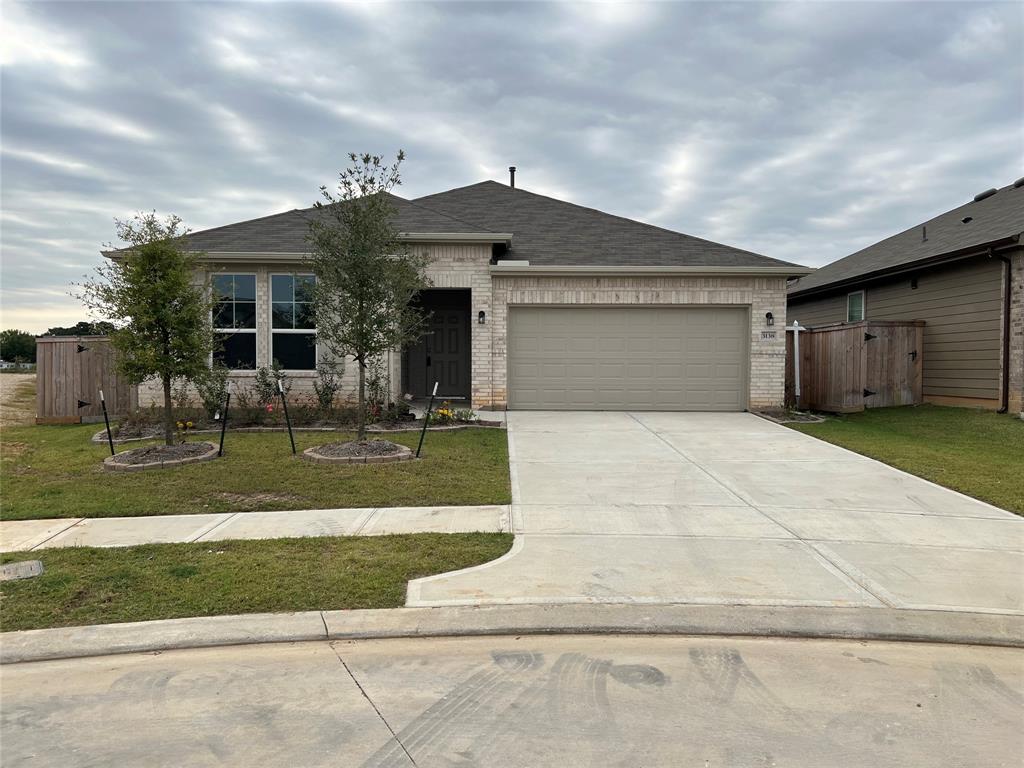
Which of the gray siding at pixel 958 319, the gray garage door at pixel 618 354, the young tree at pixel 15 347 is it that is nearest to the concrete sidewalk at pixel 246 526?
the gray garage door at pixel 618 354

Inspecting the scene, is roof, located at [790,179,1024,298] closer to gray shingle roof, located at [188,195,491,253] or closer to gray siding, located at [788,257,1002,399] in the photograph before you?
gray siding, located at [788,257,1002,399]

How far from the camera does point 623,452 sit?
989 centimetres

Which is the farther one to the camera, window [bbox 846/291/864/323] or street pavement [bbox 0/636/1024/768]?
window [bbox 846/291/864/323]

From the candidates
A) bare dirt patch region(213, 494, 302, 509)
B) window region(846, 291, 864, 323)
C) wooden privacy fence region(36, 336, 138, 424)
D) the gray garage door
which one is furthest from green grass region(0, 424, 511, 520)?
window region(846, 291, 864, 323)

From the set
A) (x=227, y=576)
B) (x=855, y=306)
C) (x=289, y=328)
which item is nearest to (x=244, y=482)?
(x=227, y=576)

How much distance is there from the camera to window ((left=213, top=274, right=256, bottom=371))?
13.7 m

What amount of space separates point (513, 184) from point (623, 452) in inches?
532

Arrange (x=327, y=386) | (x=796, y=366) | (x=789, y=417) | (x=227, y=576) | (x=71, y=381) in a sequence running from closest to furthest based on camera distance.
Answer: (x=227, y=576)
(x=327, y=386)
(x=71, y=381)
(x=789, y=417)
(x=796, y=366)

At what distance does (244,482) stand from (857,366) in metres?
13.1

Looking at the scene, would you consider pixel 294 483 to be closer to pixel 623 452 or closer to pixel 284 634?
pixel 284 634

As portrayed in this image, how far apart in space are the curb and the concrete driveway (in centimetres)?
16

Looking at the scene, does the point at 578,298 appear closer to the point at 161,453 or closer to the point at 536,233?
the point at 536,233

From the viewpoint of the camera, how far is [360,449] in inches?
364

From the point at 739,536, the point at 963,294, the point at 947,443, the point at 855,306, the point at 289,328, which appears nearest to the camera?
the point at 739,536
